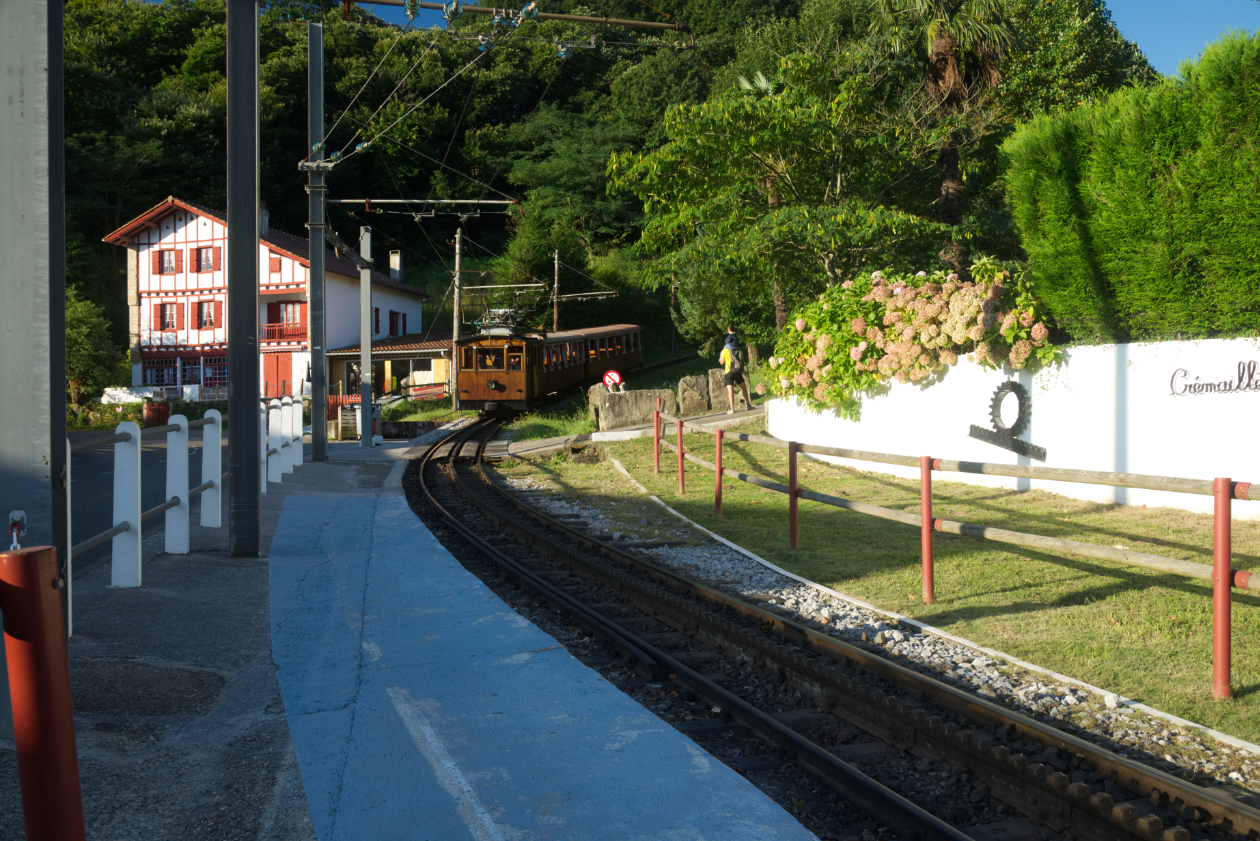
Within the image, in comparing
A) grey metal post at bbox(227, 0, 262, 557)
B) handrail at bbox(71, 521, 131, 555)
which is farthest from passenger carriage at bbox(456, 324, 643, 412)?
handrail at bbox(71, 521, 131, 555)

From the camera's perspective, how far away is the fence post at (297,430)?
47.3ft

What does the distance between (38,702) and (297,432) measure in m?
13.8

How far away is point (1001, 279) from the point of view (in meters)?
11.7

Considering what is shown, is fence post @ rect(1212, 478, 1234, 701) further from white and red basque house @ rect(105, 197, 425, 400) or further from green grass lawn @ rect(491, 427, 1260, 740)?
white and red basque house @ rect(105, 197, 425, 400)

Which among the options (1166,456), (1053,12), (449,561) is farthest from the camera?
(1053,12)

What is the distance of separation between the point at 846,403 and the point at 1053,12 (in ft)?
74.4

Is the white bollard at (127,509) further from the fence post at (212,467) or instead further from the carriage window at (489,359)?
the carriage window at (489,359)

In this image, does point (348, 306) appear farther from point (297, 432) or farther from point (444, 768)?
Result: point (444, 768)

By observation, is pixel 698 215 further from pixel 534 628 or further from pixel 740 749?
pixel 740 749

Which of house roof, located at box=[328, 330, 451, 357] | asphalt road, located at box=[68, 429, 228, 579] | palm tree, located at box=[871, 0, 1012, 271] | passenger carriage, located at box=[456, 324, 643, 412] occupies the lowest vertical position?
asphalt road, located at box=[68, 429, 228, 579]

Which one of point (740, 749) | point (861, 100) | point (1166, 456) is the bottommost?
point (740, 749)

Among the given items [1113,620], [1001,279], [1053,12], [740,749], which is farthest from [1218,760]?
[1053,12]

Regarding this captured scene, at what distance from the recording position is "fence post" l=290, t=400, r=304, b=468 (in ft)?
47.3

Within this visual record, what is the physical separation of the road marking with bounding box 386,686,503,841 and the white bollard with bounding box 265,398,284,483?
8.87 m
